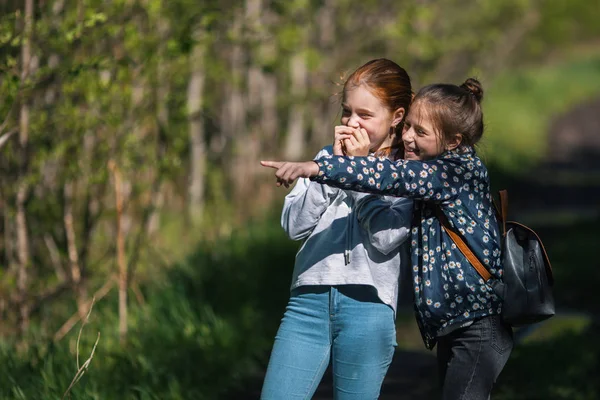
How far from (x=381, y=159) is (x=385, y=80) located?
1.07ft

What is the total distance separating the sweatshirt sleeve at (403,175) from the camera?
3.05m

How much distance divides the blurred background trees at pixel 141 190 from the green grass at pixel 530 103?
5035 millimetres

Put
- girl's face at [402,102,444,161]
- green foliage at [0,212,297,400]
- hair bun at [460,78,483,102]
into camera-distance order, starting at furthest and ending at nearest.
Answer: green foliage at [0,212,297,400]
hair bun at [460,78,483,102]
girl's face at [402,102,444,161]

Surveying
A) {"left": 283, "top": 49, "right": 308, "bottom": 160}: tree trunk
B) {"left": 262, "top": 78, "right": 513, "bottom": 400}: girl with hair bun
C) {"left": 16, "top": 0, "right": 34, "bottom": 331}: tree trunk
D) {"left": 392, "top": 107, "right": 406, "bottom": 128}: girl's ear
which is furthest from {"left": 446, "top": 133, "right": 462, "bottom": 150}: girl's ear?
{"left": 283, "top": 49, "right": 308, "bottom": 160}: tree trunk

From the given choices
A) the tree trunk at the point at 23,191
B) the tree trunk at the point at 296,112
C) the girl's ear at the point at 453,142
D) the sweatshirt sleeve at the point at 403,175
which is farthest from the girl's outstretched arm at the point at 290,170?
the tree trunk at the point at 296,112

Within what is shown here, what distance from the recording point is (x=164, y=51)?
6074 mm

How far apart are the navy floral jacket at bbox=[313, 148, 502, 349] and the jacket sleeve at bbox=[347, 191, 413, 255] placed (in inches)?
3.4

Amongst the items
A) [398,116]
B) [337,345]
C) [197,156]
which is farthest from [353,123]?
[197,156]

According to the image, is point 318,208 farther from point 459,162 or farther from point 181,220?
point 181,220

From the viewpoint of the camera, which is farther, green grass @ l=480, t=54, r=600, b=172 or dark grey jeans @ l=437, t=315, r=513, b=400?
green grass @ l=480, t=54, r=600, b=172

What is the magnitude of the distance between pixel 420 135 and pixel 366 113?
7.7 inches

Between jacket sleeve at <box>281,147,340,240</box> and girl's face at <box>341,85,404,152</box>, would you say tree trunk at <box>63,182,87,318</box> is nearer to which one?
jacket sleeve at <box>281,147,340,240</box>

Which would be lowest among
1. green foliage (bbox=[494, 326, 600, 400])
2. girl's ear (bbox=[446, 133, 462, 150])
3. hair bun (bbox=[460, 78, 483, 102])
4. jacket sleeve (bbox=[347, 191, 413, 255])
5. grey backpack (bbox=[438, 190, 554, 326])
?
green foliage (bbox=[494, 326, 600, 400])

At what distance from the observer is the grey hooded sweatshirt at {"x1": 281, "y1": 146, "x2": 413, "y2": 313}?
3.28m
